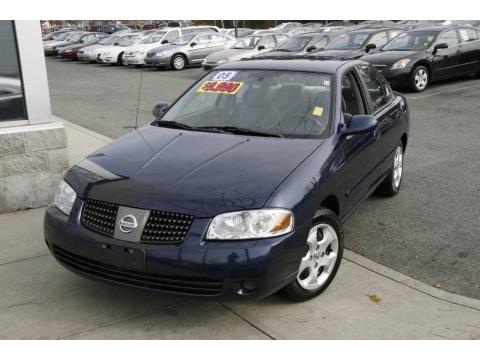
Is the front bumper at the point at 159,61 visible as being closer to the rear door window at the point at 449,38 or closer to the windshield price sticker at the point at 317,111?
the rear door window at the point at 449,38

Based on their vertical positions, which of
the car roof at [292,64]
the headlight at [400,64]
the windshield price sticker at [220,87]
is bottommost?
the headlight at [400,64]

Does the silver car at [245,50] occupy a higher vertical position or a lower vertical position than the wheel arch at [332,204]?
lower

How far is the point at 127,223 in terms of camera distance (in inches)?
131

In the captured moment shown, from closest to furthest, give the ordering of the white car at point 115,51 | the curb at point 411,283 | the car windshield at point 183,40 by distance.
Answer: the curb at point 411,283
the car windshield at point 183,40
the white car at point 115,51

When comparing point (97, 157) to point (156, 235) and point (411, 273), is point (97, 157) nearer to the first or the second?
point (156, 235)

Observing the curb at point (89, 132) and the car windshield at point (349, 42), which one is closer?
the curb at point (89, 132)

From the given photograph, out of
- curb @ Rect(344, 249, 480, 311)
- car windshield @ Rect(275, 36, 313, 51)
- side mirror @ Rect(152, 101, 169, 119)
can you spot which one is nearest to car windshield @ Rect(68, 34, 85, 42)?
car windshield @ Rect(275, 36, 313, 51)

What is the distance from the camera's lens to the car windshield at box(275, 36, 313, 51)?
54.0ft

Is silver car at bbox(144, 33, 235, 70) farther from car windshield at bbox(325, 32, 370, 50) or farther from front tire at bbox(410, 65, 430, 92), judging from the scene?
front tire at bbox(410, 65, 430, 92)

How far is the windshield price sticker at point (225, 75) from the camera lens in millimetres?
4906

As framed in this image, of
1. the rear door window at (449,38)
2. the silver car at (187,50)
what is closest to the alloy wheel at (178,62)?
the silver car at (187,50)

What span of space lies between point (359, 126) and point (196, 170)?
144cm

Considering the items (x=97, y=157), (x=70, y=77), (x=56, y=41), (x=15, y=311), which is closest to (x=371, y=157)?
(x=97, y=157)

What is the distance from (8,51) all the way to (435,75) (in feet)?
35.9
